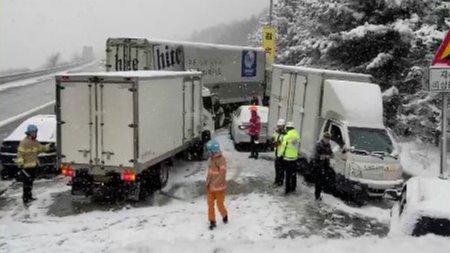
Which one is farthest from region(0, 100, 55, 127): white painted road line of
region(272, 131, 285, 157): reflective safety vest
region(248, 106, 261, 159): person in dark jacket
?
region(272, 131, 285, 157): reflective safety vest

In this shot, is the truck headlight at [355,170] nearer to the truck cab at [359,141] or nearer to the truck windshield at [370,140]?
the truck cab at [359,141]

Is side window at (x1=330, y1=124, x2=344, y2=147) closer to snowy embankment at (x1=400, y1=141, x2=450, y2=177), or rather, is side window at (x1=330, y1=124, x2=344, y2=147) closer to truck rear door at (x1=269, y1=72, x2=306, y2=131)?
truck rear door at (x1=269, y1=72, x2=306, y2=131)

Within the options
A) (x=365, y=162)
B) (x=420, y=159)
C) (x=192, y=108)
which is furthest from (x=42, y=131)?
(x=420, y=159)

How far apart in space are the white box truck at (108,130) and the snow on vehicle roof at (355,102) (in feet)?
15.0

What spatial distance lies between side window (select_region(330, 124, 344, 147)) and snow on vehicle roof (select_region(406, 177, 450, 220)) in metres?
6.32

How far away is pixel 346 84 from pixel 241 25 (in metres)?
147

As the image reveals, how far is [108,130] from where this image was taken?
1181 centimetres

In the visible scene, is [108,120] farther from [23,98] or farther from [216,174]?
[23,98]

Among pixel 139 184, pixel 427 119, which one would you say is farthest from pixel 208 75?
pixel 139 184

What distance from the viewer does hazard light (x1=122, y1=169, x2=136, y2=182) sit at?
38.3 feet

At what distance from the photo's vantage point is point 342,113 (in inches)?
548

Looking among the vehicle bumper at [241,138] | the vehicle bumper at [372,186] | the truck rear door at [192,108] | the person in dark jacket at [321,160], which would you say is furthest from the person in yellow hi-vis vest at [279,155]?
the vehicle bumper at [241,138]

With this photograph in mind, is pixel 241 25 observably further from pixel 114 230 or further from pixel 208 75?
pixel 114 230

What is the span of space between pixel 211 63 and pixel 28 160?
13719 mm
